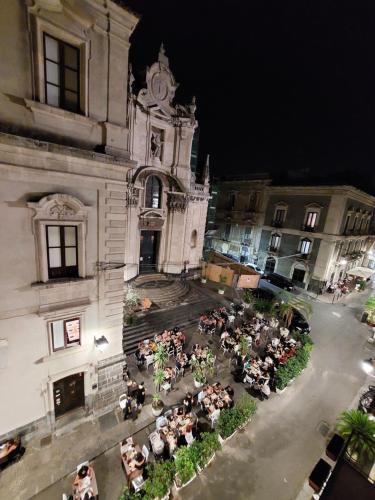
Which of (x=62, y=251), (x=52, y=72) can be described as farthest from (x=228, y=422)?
(x=52, y=72)

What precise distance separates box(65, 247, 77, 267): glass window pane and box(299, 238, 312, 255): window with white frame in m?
27.4

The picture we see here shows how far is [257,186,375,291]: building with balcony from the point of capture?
2605 centimetres

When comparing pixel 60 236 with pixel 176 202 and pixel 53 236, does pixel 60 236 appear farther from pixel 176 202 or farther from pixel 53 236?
pixel 176 202

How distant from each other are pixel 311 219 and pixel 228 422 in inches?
989

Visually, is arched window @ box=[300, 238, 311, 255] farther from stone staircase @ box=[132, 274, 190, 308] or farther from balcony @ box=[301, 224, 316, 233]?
stone staircase @ box=[132, 274, 190, 308]

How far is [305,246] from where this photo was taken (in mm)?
28500

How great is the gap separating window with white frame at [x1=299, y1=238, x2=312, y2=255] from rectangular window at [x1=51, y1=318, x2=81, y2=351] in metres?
27.3

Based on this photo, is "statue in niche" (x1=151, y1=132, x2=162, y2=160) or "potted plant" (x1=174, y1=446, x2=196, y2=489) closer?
"potted plant" (x1=174, y1=446, x2=196, y2=489)

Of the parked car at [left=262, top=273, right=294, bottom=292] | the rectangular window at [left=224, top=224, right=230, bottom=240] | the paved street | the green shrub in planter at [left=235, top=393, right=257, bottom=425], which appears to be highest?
the rectangular window at [left=224, top=224, right=230, bottom=240]

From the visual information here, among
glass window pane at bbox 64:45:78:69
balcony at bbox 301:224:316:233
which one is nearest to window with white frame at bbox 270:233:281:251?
balcony at bbox 301:224:316:233

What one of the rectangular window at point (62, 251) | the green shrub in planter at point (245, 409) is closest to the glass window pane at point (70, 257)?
the rectangular window at point (62, 251)

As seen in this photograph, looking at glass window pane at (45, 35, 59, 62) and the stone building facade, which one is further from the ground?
glass window pane at (45, 35, 59, 62)

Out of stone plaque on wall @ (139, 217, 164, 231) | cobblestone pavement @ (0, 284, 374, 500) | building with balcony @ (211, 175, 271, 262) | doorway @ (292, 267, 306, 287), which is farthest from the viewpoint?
building with balcony @ (211, 175, 271, 262)

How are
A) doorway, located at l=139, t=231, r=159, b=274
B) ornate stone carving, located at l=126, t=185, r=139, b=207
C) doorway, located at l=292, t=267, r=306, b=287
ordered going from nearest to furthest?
1. ornate stone carving, located at l=126, t=185, r=139, b=207
2. doorway, located at l=139, t=231, r=159, b=274
3. doorway, located at l=292, t=267, r=306, b=287
